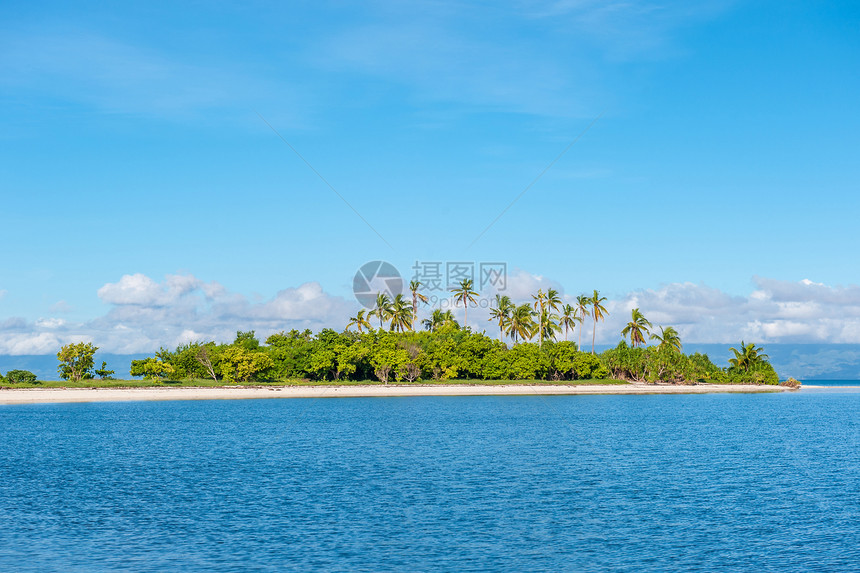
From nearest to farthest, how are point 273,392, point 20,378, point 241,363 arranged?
point 273,392 → point 20,378 → point 241,363

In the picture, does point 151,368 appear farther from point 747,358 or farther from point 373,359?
point 747,358

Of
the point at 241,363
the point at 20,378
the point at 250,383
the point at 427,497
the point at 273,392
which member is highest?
the point at 241,363

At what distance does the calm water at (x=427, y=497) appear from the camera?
87.6ft

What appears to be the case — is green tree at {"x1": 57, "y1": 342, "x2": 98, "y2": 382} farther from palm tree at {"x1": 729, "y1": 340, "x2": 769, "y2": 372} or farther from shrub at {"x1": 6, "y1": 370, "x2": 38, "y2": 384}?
palm tree at {"x1": 729, "y1": 340, "x2": 769, "y2": 372}

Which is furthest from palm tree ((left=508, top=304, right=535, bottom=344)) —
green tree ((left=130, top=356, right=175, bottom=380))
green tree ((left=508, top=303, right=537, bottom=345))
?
green tree ((left=130, top=356, right=175, bottom=380))

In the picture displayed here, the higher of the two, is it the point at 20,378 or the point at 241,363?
the point at 241,363

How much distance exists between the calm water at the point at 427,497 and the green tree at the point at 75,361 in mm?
45192

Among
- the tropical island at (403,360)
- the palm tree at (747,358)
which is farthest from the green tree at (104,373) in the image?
the palm tree at (747,358)

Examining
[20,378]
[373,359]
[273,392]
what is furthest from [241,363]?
[20,378]

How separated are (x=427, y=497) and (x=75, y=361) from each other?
99.1 m

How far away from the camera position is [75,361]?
117 metres

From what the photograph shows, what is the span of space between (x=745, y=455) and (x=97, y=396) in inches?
3486

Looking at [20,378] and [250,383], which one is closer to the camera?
[20,378]

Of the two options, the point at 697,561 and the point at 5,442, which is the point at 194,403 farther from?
the point at 697,561
